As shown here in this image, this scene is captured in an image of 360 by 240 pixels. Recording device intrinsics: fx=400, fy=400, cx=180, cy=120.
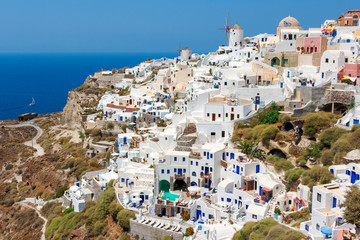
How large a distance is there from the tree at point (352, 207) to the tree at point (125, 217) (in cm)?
1583

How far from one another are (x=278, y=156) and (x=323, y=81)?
367 inches

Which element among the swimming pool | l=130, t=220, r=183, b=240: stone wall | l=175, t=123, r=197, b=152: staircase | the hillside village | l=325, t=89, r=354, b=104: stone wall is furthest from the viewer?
l=175, t=123, r=197, b=152: staircase

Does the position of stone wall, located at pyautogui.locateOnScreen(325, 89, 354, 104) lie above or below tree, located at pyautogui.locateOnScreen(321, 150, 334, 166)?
above

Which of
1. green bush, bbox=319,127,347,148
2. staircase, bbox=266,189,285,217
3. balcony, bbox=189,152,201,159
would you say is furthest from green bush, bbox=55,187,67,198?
green bush, bbox=319,127,347,148

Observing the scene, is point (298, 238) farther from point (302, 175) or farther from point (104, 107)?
point (104, 107)

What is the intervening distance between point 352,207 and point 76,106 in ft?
182

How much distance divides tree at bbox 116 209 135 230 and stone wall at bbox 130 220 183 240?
1.21ft

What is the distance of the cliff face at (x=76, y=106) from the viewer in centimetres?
6488

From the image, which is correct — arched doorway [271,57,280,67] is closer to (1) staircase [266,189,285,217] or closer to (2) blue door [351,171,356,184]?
(1) staircase [266,189,285,217]

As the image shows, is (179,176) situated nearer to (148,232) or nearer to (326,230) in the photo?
(148,232)

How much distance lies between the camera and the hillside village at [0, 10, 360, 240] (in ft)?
80.6

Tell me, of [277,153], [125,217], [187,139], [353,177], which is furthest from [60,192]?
[353,177]

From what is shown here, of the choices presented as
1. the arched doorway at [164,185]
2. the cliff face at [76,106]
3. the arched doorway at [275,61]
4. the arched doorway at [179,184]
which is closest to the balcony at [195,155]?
the arched doorway at [179,184]

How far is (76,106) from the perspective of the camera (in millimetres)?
67062
